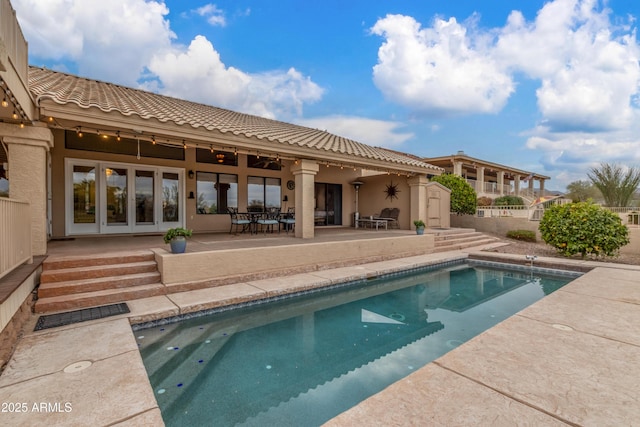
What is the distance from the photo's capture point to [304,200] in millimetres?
8031

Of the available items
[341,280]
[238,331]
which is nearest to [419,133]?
[341,280]

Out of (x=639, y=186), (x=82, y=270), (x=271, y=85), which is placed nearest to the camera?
(x=82, y=270)

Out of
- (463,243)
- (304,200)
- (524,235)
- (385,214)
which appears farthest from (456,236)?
(304,200)

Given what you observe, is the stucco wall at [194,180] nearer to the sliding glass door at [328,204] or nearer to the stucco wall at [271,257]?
the sliding glass door at [328,204]

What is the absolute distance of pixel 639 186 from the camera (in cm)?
1526

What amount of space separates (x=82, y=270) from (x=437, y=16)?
1425cm

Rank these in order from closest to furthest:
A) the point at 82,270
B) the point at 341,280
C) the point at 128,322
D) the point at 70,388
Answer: the point at 70,388 → the point at 128,322 → the point at 82,270 → the point at 341,280

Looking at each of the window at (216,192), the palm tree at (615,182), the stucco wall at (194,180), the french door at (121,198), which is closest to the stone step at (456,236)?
the stucco wall at (194,180)

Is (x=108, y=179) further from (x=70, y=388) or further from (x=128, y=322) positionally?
(x=70, y=388)

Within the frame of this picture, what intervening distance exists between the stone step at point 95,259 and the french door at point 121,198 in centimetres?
342

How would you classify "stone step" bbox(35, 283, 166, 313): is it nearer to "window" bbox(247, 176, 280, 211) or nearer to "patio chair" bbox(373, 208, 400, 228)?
"window" bbox(247, 176, 280, 211)

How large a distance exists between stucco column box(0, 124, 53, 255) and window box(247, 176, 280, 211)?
6.13 metres

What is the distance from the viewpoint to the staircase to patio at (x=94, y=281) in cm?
441

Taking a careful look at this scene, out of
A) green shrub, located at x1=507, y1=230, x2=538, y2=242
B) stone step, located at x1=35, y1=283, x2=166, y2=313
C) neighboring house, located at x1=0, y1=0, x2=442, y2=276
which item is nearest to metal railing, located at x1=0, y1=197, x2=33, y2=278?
neighboring house, located at x1=0, y1=0, x2=442, y2=276
